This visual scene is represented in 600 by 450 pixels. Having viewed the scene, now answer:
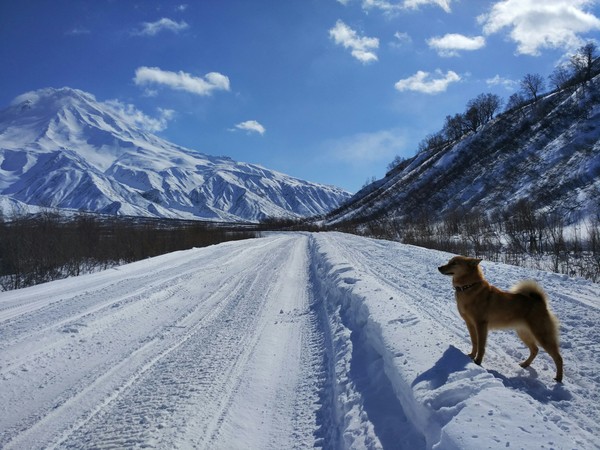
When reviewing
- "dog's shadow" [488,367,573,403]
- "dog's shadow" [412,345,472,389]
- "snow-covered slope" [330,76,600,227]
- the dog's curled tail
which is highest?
"snow-covered slope" [330,76,600,227]

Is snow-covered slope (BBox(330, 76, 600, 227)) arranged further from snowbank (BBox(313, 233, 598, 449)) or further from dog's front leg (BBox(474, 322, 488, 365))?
dog's front leg (BBox(474, 322, 488, 365))

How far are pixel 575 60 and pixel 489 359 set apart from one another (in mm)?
95446

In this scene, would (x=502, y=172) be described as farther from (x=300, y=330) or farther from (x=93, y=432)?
(x=93, y=432)

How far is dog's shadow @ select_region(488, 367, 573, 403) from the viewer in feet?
11.8

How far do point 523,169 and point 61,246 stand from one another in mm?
56042

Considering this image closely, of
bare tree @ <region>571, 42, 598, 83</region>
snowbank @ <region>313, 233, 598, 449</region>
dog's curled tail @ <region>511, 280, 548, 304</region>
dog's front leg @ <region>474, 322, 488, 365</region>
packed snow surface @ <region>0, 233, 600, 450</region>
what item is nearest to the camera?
snowbank @ <region>313, 233, 598, 449</region>

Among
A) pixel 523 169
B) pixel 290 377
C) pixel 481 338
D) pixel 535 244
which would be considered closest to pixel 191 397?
pixel 290 377

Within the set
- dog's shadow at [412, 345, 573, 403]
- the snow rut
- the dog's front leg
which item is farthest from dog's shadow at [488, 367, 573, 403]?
the snow rut

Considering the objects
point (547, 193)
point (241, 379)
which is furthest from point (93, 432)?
point (547, 193)

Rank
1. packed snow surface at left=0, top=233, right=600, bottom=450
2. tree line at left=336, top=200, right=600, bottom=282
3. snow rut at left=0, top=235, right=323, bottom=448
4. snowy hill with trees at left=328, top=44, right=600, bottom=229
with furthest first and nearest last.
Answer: snowy hill with trees at left=328, top=44, right=600, bottom=229, tree line at left=336, top=200, right=600, bottom=282, snow rut at left=0, top=235, right=323, bottom=448, packed snow surface at left=0, top=233, right=600, bottom=450

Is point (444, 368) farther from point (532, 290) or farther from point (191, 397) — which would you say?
point (191, 397)

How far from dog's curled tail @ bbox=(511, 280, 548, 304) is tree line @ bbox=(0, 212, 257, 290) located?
21919mm

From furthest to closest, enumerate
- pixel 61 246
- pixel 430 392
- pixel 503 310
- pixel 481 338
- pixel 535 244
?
pixel 61 246
pixel 535 244
pixel 481 338
pixel 503 310
pixel 430 392

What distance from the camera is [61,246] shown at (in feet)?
68.6
